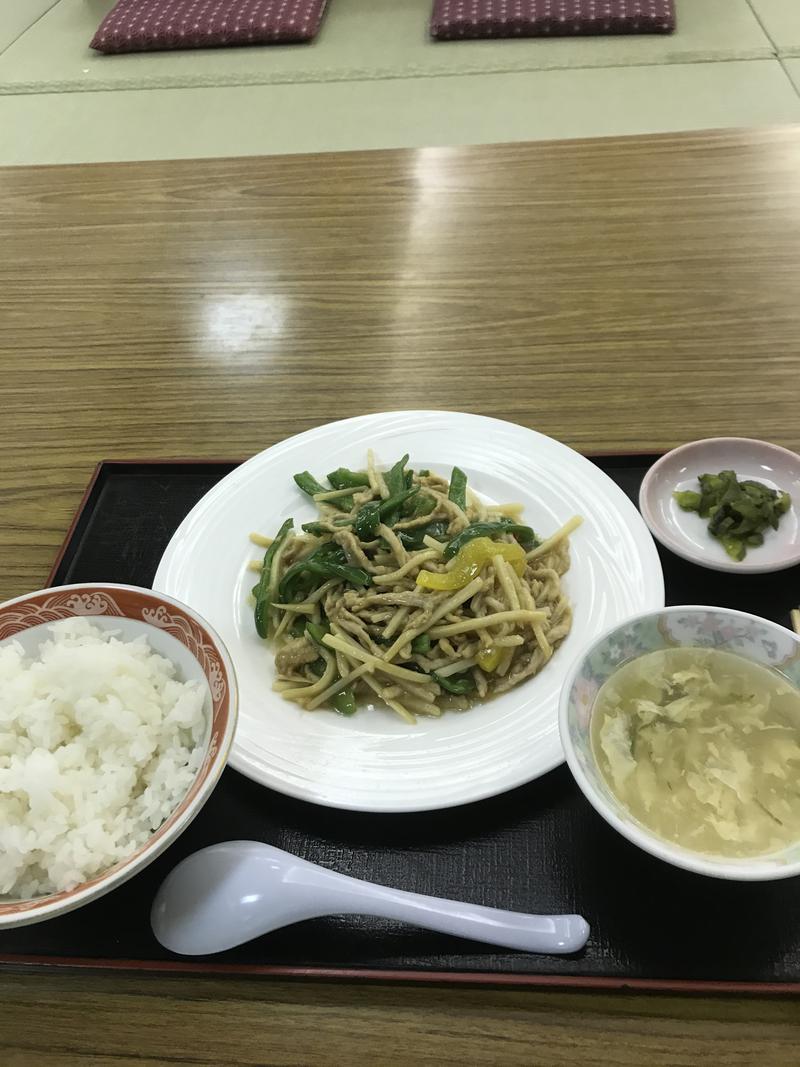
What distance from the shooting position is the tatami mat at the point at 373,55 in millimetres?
3805

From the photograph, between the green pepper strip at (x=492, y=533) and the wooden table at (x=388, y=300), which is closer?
the green pepper strip at (x=492, y=533)

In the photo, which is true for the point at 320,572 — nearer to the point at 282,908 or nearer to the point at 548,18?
the point at 282,908

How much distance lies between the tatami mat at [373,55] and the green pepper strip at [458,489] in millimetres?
3121

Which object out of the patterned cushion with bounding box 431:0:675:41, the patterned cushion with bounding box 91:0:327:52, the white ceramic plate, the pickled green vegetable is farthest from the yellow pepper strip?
the patterned cushion with bounding box 91:0:327:52

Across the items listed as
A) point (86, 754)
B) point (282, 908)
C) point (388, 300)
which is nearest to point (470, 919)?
point (282, 908)

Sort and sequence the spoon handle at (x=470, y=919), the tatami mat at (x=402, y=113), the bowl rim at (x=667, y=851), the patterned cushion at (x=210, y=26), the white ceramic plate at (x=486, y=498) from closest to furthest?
the bowl rim at (x=667, y=851), the spoon handle at (x=470, y=919), the white ceramic plate at (x=486, y=498), the tatami mat at (x=402, y=113), the patterned cushion at (x=210, y=26)

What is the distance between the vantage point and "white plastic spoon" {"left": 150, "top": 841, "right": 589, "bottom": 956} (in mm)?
972

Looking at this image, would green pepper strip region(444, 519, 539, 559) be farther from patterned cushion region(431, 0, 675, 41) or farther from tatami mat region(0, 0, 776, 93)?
patterned cushion region(431, 0, 675, 41)

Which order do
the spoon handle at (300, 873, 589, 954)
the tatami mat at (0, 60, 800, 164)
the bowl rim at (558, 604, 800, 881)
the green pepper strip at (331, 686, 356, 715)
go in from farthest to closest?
the tatami mat at (0, 60, 800, 164) < the green pepper strip at (331, 686, 356, 715) < the spoon handle at (300, 873, 589, 954) < the bowl rim at (558, 604, 800, 881)

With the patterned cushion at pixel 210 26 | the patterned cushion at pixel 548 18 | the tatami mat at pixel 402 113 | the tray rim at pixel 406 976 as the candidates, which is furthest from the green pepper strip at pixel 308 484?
the patterned cushion at pixel 210 26

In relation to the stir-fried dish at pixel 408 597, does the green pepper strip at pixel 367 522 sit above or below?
above

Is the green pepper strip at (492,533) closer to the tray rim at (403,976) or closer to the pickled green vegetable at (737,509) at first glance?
the pickled green vegetable at (737,509)

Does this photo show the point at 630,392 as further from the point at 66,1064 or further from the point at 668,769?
the point at 66,1064

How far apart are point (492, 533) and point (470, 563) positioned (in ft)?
0.26
